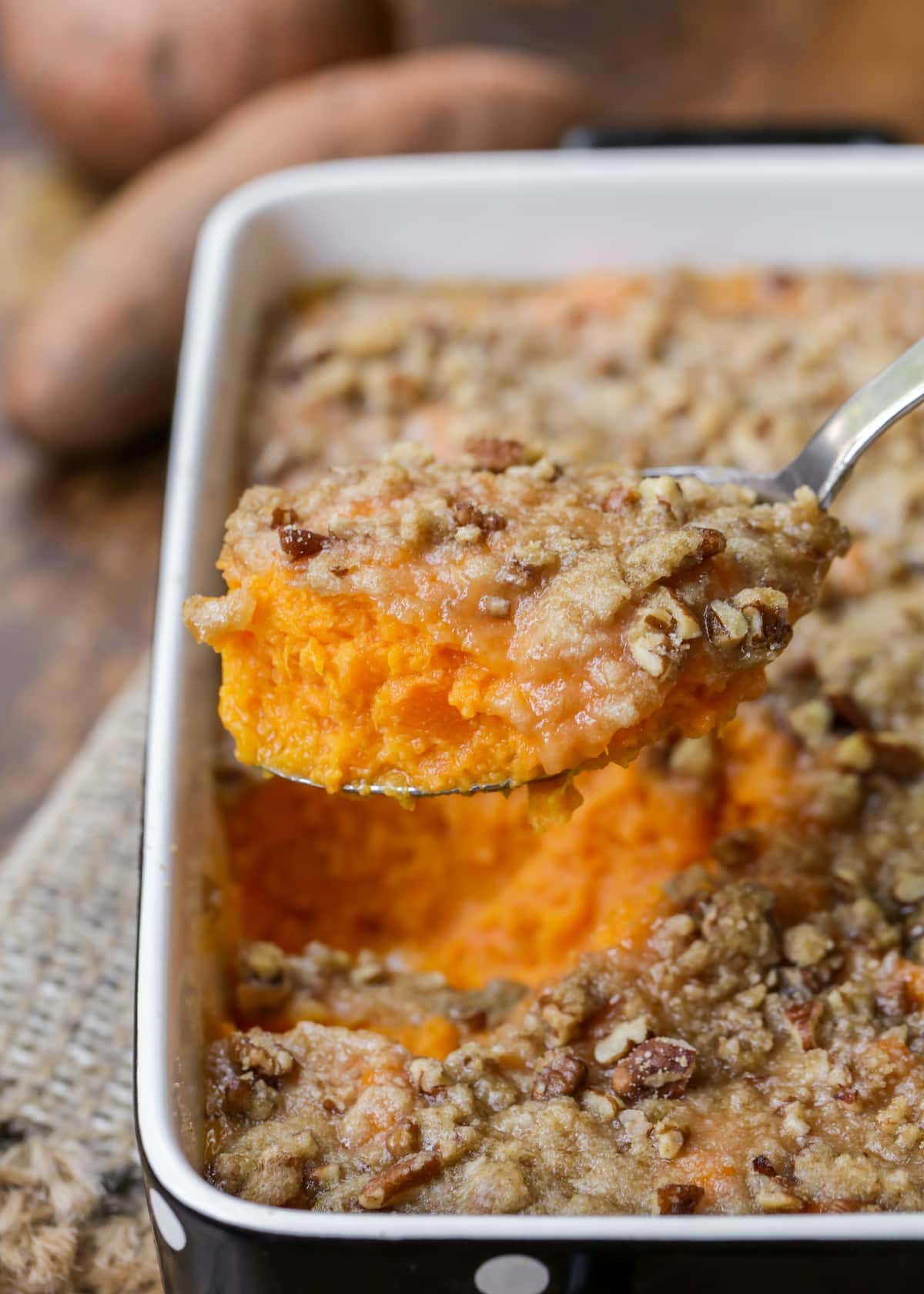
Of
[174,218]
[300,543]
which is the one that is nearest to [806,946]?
[300,543]

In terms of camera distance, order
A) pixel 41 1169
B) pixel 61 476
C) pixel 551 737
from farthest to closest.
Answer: pixel 61 476, pixel 41 1169, pixel 551 737

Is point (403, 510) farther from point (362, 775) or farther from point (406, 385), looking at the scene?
point (406, 385)

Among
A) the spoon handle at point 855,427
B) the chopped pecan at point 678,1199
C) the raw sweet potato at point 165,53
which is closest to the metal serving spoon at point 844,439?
the spoon handle at point 855,427

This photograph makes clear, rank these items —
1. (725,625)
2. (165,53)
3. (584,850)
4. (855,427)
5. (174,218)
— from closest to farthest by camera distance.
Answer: (725,625) → (855,427) → (584,850) → (174,218) → (165,53)

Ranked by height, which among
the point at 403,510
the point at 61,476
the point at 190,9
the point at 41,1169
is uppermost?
the point at 190,9

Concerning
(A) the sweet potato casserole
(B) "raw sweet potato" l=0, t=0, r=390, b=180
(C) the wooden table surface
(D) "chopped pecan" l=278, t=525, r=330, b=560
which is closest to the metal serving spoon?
(A) the sweet potato casserole

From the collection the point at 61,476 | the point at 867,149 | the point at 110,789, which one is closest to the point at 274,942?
the point at 110,789

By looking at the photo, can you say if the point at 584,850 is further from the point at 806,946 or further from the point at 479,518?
the point at 479,518

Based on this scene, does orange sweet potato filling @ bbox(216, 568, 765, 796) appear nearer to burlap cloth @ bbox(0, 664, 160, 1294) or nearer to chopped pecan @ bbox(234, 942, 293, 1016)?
chopped pecan @ bbox(234, 942, 293, 1016)
